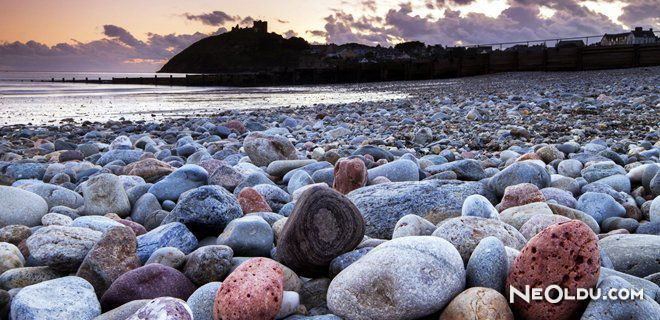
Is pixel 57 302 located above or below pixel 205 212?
below

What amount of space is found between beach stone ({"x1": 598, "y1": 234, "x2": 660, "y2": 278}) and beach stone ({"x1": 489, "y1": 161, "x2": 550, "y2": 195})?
1.10m

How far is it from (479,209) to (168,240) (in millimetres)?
1387

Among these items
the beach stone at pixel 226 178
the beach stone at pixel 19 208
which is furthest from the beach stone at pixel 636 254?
the beach stone at pixel 19 208

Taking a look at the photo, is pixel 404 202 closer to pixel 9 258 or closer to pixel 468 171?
pixel 468 171

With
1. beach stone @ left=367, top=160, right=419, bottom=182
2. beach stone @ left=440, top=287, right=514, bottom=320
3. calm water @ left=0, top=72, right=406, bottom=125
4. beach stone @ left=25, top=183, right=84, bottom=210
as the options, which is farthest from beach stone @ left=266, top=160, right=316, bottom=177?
calm water @ left=0, top=72, right=406, bottom=125

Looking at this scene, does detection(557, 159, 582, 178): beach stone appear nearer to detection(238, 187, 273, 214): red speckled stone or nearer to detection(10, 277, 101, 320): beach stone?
detection(238, 187, 273, 214): red speckled stone

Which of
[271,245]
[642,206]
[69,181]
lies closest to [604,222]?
[642,206]

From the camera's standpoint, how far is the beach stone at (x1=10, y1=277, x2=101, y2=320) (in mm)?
1745

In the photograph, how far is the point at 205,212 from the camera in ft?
8.46

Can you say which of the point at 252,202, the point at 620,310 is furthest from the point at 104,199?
the point at 620,310

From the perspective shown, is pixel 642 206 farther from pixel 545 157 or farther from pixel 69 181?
pixel 69 181

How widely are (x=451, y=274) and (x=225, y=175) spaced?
2386 millimetres

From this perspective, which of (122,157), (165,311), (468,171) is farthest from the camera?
(122,157)

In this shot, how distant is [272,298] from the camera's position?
5.53 feet
